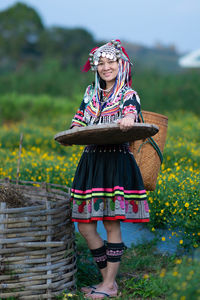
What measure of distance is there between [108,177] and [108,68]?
28.7 inches

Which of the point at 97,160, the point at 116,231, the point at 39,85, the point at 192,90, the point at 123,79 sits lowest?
the point at 116,231

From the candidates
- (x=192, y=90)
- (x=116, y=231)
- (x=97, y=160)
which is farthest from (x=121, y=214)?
(x=192, y=90)

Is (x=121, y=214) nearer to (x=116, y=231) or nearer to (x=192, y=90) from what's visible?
(x=116, y=231)

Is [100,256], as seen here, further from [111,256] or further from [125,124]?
[125,124]

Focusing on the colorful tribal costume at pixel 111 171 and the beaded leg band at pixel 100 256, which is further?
the beaded leg band at pixel 100 256

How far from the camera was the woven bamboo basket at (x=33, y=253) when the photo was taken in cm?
249

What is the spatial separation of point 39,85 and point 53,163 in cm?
1282

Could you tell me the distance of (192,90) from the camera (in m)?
11.7

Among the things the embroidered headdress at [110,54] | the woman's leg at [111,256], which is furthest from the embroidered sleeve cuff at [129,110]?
the woman's leg at [111,256]

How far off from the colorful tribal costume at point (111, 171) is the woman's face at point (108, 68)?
1.1 inches

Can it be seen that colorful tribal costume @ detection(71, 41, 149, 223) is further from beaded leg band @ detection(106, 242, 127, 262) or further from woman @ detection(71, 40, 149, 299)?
beaded leg band @ detection(106, 242, 127, 262)

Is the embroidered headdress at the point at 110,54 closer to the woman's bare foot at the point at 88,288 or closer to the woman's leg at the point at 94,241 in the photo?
the woman's leg at the point at 94,241

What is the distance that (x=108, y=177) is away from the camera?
2.66m

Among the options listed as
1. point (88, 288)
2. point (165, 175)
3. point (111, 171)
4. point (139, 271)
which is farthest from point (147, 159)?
point (165, 175)
